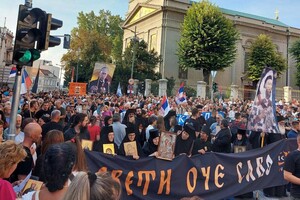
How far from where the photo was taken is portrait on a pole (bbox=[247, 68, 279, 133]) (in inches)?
298

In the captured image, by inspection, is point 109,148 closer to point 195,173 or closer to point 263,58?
point 195,173

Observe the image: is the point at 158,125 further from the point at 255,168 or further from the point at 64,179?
the point at 64,179

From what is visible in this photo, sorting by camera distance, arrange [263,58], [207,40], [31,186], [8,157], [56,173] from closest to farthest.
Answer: [56,173]
[8,157]
[31,186]
[207,40]
[263,58]

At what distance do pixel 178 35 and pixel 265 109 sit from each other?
39.0 metres

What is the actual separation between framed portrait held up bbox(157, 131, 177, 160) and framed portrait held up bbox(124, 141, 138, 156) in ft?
1.83

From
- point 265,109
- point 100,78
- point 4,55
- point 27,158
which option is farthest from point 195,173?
point 4,55

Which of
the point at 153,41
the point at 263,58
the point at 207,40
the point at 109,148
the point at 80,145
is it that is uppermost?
the point at 153,41

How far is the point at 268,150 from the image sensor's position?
7.51 meters

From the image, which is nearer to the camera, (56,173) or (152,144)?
(56,173)

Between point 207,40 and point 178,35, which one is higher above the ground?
point 178,35

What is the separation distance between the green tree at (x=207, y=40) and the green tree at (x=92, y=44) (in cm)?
1506

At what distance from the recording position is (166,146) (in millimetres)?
6121

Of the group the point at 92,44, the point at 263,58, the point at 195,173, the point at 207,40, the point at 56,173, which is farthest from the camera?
the point at 92,44

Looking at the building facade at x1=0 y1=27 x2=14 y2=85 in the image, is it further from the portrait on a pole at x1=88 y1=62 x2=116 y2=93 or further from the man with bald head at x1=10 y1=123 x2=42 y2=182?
the man with bald head at x1=10 y1=123 x2=42 y2=182
